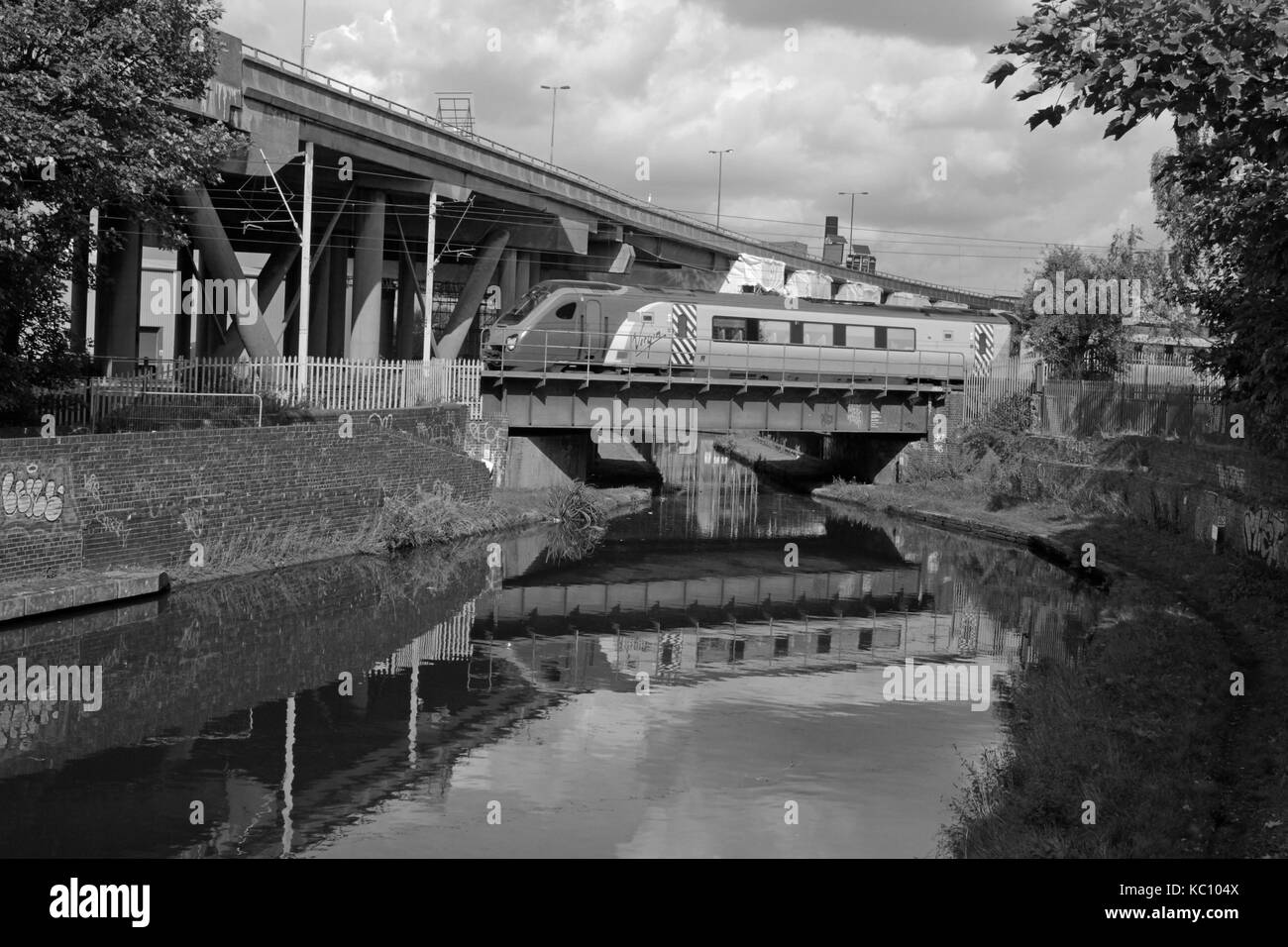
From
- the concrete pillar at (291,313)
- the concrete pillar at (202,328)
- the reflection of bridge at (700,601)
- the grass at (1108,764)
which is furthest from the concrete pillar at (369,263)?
the grass at (1108,764)

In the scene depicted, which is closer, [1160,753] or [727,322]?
[1160,753]

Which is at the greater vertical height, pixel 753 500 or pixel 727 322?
pixel 727 322

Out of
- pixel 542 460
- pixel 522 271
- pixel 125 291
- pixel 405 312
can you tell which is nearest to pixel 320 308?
pixel 405 312

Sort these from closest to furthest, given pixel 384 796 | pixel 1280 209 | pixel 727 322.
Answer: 1. pixel 384 796
2. pixel 1280 209
3. pixel 727 322

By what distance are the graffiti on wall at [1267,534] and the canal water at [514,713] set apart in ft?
9.45

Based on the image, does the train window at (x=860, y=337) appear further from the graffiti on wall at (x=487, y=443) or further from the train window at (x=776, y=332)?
the graffiti on wall at (x=487, y=443)

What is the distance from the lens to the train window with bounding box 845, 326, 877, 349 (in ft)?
138

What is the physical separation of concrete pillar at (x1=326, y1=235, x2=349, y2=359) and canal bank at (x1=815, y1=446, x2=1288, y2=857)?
35.6 meters

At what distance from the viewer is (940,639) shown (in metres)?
20.3

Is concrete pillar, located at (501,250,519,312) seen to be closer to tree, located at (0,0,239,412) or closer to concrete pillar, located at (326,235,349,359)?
concrete pillar, located at (326,235,349,359)

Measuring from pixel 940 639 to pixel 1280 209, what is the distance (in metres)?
8.68
